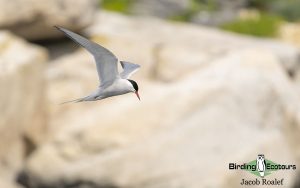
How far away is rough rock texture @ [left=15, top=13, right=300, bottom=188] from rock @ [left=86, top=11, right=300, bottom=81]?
0.04 meters

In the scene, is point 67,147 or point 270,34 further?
point 270,34

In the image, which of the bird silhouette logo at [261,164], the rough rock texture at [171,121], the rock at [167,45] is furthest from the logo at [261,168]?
the rock at [167,45]

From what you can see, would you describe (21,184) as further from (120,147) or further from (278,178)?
(278,178)

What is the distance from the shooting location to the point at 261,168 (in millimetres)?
17672

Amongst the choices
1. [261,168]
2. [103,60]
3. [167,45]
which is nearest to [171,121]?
[261,168]

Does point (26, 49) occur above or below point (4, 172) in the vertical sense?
above

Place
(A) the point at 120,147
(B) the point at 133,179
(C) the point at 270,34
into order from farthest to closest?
(C) the point at 270,34 < (A) the point at 120,147 < (B) the point at 133,179

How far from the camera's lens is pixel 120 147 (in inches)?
733

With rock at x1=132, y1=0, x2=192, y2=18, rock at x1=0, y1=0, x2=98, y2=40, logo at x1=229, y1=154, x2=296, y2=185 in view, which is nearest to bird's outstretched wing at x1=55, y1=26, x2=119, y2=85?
logo at x1=229, y1=154, x2=296, y2=185

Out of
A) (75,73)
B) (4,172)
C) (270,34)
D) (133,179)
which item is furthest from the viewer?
(270,34)

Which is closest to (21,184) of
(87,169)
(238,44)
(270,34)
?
(87,169)

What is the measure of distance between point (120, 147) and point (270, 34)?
632 inches

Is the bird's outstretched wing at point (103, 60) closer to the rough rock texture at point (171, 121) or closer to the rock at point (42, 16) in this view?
the rough rock texture at point (171, 121)

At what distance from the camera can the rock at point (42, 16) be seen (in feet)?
73.0
